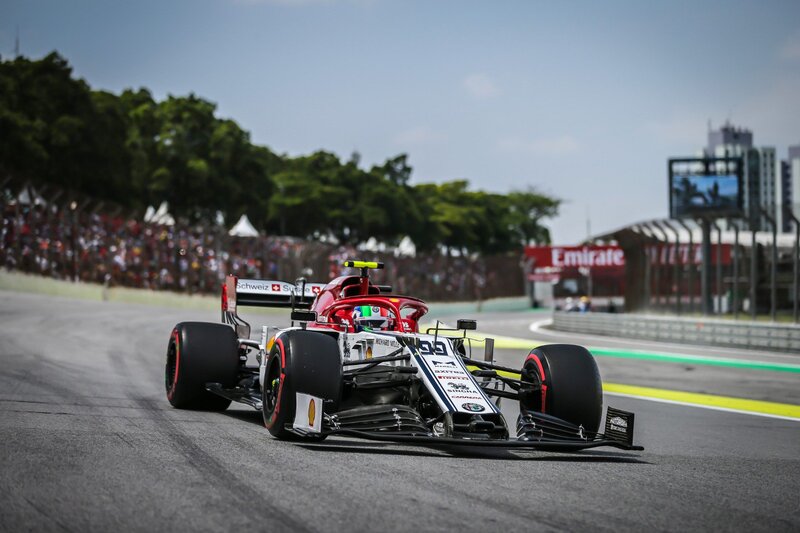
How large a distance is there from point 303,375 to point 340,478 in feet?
5.95

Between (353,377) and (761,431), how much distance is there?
4635 mm

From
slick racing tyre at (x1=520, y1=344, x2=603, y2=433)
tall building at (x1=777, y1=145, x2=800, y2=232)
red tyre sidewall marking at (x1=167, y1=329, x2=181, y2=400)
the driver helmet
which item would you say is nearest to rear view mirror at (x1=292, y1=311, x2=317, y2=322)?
the driver helmet

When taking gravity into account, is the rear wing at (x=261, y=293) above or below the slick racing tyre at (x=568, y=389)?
above

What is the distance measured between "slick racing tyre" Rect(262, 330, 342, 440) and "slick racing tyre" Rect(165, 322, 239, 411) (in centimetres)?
253

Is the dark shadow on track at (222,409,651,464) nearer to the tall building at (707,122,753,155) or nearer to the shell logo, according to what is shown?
the shell logo

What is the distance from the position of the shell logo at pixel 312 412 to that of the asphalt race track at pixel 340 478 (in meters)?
0.20

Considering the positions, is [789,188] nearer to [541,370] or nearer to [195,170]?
[195,170]

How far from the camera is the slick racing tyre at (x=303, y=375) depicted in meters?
8.23

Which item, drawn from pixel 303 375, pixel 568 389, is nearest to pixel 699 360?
pixel 568 389

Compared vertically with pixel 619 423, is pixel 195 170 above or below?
above

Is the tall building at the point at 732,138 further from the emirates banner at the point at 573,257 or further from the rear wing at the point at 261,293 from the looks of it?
the rear wing at the point at 261,293

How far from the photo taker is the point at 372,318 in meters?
9.87

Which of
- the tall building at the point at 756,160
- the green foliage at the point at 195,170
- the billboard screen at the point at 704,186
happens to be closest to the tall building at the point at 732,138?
the tall building at the point at 756,160

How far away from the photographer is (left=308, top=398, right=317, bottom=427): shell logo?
26.2 ft
